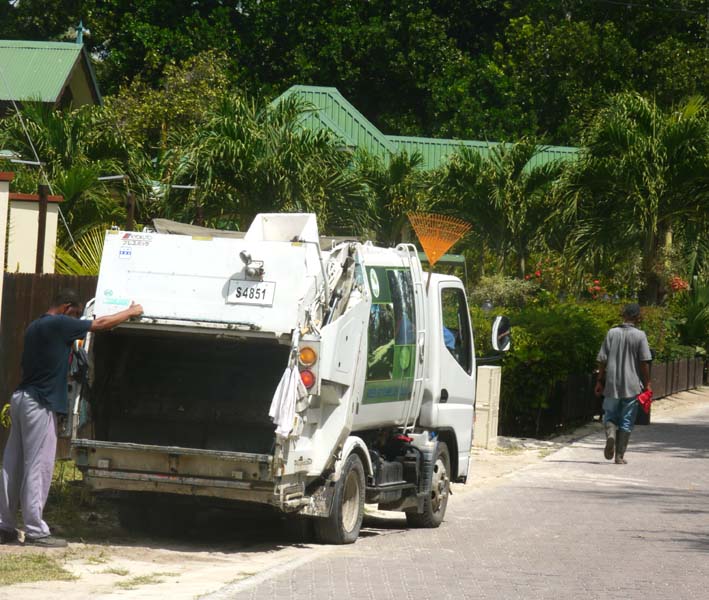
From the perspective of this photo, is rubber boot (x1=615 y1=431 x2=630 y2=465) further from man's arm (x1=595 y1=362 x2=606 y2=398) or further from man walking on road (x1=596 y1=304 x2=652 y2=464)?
man's arm (x1=595 y1=362 x2=606 y2=398)

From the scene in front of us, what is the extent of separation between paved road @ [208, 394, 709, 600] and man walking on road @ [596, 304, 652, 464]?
59 centimetres

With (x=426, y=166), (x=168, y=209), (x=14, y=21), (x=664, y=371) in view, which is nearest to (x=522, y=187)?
(x=664, y=371)

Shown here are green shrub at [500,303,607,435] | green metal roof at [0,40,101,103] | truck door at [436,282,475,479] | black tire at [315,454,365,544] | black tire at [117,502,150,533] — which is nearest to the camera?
black tire at [315,454,365,544]

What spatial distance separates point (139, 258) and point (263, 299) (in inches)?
41.3

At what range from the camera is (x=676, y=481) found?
583 inches

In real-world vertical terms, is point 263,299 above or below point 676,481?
above

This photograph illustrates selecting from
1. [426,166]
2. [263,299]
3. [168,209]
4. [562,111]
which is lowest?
[263,299]

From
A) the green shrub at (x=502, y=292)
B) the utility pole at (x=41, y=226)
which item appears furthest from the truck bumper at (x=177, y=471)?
the green shrub at (x=502, y=292)

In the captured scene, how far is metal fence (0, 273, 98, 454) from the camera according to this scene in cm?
1202

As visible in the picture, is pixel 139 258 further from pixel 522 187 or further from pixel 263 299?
pixel 522 187

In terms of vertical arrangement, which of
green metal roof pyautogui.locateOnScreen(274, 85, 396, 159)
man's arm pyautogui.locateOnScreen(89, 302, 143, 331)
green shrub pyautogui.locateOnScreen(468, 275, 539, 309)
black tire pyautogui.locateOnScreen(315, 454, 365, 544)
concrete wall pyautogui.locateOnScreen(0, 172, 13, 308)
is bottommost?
black tire pyautogui.locateOnScreen(315, 454, 365, 544)

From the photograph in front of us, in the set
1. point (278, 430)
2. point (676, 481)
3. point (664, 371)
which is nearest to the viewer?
point (278, 430)

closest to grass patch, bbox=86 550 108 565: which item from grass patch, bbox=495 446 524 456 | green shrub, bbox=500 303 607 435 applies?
grass patch, bbox=495 446 524 456

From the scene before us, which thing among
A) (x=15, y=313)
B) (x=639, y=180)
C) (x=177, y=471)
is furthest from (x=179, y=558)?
(x=639, y=180)
